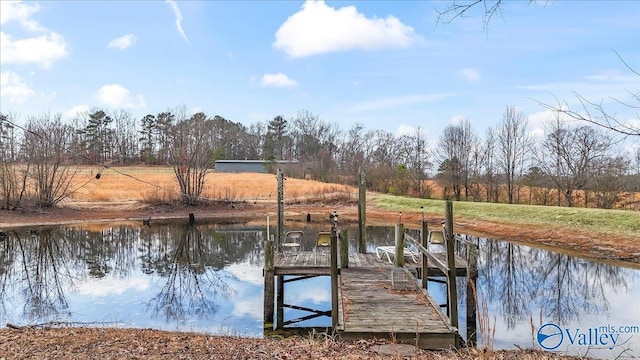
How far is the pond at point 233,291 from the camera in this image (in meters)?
9.12

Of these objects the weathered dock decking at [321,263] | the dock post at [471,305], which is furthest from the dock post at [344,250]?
the dock post at [471,305]

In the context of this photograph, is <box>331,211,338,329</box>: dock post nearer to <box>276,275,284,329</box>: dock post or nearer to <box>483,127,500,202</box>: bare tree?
<box>276,275,284,329</box>: dock post

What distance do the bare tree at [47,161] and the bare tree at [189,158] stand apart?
676 centimetres

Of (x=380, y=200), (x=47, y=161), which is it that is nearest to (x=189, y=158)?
(x=47, y=161)

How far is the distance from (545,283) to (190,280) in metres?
10.2

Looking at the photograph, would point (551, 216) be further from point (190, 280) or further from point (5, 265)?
point (5, 265)

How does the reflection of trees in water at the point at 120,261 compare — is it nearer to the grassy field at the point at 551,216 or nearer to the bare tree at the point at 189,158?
the bare tree at the point at 189,158

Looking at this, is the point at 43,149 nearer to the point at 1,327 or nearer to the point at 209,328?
the point at 1,327

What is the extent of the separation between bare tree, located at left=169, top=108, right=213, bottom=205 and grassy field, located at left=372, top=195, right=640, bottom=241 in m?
14.4

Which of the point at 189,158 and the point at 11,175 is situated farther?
the point at 189,158

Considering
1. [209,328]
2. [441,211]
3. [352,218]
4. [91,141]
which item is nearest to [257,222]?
[352,218]

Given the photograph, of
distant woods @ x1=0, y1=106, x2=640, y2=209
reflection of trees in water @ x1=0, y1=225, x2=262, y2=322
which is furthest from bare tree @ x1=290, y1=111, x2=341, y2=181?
reflection of trees in water @ x1=0, y1=225, x2=262, y2=322

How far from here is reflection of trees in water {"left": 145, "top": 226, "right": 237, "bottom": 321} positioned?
10867mm

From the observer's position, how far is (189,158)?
34375mm
